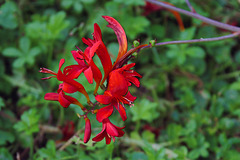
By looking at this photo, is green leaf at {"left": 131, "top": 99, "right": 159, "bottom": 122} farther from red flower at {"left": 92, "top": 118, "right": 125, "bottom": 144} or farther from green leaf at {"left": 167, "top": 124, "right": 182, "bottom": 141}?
red flower at {"left": 92, "top": 118, "right": 125, "bottom": 144}

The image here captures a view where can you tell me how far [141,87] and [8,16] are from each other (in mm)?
1575

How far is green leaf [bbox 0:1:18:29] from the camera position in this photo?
263cm

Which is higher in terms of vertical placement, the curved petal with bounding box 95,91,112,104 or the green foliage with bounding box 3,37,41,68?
the curved petal with bounding box 95,91,112,104

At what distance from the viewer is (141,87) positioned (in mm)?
2912

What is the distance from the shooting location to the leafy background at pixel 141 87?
7.55 ft

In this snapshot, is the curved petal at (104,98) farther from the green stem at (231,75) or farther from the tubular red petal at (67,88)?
the green stem at (231,75)

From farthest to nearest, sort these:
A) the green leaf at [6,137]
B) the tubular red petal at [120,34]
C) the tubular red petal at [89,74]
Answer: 1. the green leaf at [6,137]
2. the tubular red petal at [120,34]
3. the tubular red petal at [89,74]

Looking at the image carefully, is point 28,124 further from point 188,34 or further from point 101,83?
point 188,34

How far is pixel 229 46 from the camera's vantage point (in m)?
3.12

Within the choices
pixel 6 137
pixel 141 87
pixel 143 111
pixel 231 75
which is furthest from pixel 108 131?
pixel 231 75

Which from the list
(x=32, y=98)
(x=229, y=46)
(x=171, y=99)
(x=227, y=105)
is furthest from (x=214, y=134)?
(x=32, y=98)

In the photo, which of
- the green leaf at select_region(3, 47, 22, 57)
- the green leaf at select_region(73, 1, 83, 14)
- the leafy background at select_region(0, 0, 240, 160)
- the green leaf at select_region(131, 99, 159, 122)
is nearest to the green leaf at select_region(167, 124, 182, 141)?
the leafy background at select_region(0, 0, 240, 160)

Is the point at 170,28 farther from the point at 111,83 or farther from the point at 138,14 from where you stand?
the point at 111,83

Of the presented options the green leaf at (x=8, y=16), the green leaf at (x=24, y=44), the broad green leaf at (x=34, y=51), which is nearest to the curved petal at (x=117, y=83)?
the broad green leaf at (x=34, y=51)
